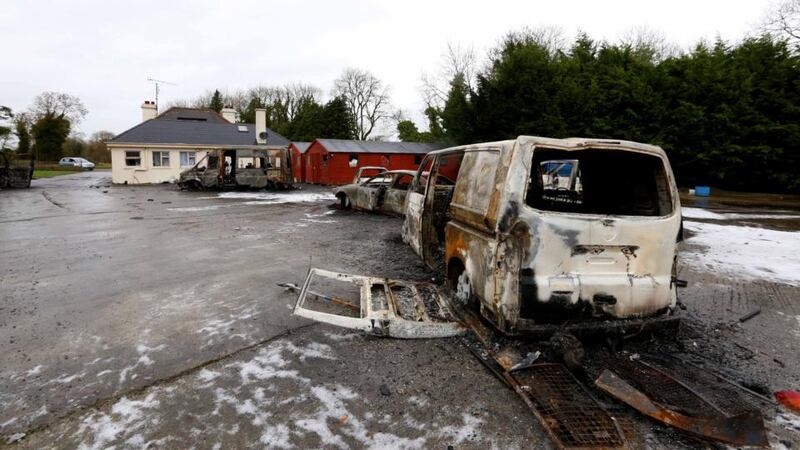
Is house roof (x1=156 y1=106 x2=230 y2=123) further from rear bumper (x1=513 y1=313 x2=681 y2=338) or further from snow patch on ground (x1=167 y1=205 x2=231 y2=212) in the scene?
rear bumper (x1=513 y1=313 x2=681 y2=338)

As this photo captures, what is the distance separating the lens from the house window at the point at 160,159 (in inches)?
1169

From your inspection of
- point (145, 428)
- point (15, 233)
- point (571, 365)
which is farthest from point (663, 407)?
point (15, 233)

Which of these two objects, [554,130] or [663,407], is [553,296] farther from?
[554,130]

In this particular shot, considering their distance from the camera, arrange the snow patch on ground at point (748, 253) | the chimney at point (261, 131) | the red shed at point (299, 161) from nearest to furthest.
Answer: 1. the snow patch on ground at point (748, 253)
2. the red shed at point (299, 161)
3. the chimney at point (261, 131)

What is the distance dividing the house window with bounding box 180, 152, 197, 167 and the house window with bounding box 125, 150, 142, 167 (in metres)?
2.60

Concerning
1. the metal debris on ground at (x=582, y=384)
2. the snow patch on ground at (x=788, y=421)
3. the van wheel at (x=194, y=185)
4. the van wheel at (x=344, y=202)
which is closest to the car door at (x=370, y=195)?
the van wheel at (x=344, y=202)

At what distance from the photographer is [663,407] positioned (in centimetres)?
279

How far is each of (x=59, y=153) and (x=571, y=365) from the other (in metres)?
62.9

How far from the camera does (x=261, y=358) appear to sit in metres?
3.58

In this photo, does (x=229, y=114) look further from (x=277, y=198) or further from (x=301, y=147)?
(x=277, y=198)

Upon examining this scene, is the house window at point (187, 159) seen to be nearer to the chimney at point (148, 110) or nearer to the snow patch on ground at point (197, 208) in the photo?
the chimney at point (148, 110)

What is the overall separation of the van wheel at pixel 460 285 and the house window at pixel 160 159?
30698mm

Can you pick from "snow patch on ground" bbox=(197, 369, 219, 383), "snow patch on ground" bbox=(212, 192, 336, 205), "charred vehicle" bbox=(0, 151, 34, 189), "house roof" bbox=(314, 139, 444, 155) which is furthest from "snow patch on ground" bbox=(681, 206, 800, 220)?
"charred vehicle" bbox=(0, 151, 34, 189)

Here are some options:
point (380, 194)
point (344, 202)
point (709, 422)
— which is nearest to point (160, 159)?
point (344, 202)
